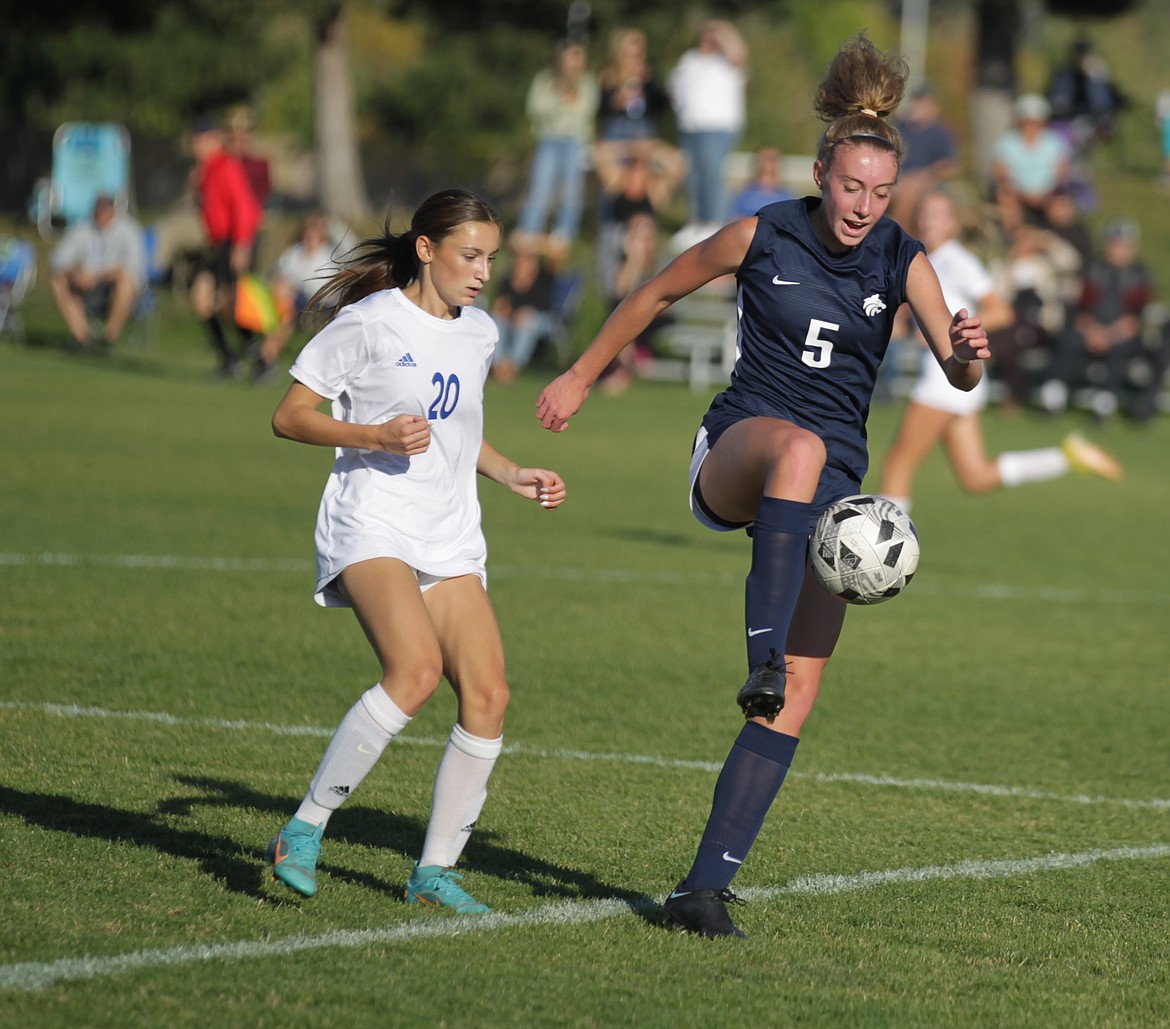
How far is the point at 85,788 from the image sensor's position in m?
5.66

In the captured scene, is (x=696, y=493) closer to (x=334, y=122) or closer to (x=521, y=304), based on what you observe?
(x=521, y=304)

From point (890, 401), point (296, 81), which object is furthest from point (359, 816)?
point (296, 81)

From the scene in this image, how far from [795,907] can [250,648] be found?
12.8 ft

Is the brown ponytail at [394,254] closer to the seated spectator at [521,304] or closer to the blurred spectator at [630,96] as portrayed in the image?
the seated spectator at [521,304]

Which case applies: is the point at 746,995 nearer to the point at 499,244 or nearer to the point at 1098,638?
the point at 499,244

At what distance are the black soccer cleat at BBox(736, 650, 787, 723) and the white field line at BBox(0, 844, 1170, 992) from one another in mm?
719

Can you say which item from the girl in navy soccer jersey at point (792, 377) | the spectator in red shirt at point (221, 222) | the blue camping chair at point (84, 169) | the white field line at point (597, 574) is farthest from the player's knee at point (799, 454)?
the blue camping chair at point (84, 169)

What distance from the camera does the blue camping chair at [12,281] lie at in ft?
78.4

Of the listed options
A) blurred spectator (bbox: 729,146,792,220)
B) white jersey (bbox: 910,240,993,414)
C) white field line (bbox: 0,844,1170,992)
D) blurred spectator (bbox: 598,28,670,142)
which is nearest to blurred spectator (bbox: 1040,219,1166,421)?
blurred spectator (bbox: 729,146,792,220)

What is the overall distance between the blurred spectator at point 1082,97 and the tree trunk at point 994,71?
5.07m

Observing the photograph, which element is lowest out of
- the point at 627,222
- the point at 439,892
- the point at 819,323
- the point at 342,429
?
the point at 439,892

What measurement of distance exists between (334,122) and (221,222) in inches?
579

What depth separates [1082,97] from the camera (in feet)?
95.2

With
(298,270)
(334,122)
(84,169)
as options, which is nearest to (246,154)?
(298,270)
